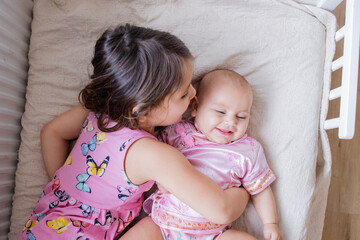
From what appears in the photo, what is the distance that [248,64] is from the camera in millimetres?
1160

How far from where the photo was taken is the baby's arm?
0.99 meters

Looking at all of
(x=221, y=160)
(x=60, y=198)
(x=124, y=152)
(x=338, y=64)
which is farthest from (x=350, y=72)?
(x=60, y=198)

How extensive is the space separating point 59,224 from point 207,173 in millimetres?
467

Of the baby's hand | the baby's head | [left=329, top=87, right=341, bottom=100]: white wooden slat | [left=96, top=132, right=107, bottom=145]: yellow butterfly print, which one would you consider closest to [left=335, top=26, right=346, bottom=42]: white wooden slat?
[left=329, top=87, right=341, bottom=100]: white wooden slat

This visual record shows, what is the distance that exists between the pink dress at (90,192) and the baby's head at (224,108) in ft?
0.77

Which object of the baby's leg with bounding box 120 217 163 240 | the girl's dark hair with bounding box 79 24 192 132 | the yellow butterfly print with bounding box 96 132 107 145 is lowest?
the baby's leg with bounding box 120 217 163 240

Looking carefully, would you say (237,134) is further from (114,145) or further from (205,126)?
(114,145)

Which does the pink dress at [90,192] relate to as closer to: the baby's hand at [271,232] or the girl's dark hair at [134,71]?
the girl's dark hair at [134,71]

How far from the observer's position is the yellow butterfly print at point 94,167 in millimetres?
874

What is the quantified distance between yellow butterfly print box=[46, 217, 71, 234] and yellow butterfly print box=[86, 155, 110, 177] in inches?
6.5

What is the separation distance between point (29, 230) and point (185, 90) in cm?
61

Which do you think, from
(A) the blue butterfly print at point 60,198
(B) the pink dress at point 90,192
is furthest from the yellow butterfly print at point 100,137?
(A) the blue butterfly print at point 60,198

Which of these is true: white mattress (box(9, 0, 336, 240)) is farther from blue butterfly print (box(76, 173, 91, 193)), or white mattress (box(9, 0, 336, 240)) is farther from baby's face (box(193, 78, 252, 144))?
blue butterfly print (box(76, 173, 91, 193))

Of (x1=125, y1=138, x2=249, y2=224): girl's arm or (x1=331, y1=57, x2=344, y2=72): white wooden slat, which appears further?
(x1=331, y1=57, x2=344, y2=72): white wooden slat
